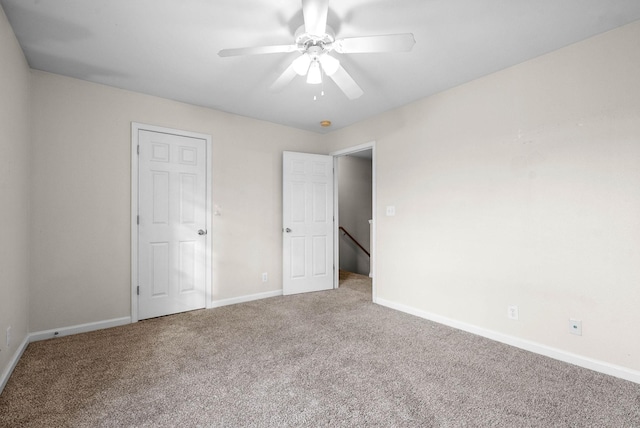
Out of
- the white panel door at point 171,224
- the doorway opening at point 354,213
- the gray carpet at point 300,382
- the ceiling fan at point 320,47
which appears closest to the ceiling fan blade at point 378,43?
the ceiling fan at point 320,47

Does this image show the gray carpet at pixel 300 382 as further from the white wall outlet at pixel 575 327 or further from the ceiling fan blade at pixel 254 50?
the ceiling fan blade at pixel 254 50

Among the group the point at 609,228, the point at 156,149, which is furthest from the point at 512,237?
the point at 156,149

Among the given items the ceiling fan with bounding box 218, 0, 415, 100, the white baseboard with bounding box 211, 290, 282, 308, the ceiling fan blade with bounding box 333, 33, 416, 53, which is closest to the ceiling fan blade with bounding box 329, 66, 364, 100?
the ceiling fan with bounding box 218, 0, 415, 100

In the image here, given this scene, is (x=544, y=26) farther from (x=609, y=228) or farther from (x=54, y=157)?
(x=54, y=157)

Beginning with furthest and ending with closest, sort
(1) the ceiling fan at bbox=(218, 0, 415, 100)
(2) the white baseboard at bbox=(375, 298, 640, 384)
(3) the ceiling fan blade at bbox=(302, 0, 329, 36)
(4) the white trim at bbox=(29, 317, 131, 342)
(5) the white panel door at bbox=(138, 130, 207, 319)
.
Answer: (5) the white panel door at bbox=(138, 130, 207, 319) < (4) the white trim at bbox=(29, 317, 131, 342) < (2) the white baseboard at bbox=(375, 298, 640, 384) < (1) the ceiling fan at bbox=(218, 0, 415, 100) < (3) the ceiling fan blade at bbox=(302, 0, 329, 36)

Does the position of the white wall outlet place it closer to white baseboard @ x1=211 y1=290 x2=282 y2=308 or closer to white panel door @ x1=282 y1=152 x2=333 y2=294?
white panel door @ x1=282 y1=152 x2=333 y2=294

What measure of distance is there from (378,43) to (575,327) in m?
2.49

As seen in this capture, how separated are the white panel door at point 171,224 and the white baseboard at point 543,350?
2.61 m

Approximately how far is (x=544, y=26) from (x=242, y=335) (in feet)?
11.1

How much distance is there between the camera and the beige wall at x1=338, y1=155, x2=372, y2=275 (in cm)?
621

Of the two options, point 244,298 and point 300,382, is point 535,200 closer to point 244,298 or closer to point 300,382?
point 300,382

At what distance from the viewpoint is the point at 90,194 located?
2.89 meters

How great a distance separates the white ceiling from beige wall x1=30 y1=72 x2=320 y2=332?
0.84ft

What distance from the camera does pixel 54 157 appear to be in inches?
107
